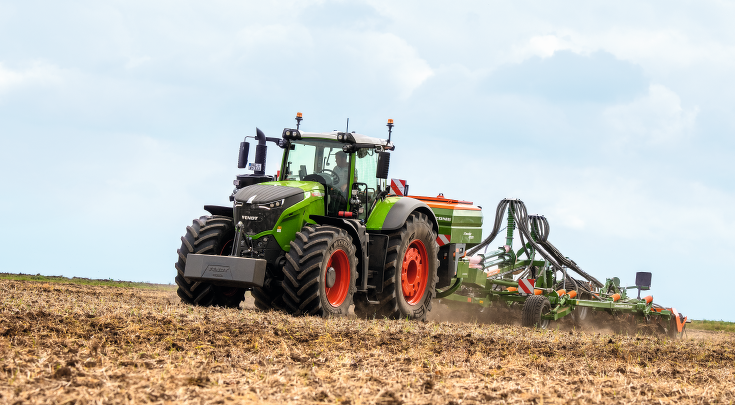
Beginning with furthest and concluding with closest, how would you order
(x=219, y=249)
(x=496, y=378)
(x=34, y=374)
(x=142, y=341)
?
1. (x=219, y=249)
2. (x=142, y=341)
3. (x=496, y=378)
4. (x=34, y=374)

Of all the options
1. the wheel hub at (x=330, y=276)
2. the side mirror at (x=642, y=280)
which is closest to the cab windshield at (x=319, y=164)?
the wheel hub at (x=330, y=276)

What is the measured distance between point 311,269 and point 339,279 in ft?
3.37

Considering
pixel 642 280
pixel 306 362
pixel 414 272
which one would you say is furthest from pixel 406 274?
pixel 642 280

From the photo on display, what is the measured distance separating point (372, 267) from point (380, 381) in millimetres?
5514

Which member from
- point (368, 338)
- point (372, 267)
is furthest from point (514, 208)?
point (368, 338)

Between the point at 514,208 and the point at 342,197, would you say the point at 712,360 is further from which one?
the point at 514,208

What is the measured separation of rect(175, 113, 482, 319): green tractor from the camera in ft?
31.9

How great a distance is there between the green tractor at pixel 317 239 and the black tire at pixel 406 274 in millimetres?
16

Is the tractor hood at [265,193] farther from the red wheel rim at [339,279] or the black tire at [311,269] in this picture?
the red wheel rim at [339,279]

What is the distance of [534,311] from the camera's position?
12844 millimetres

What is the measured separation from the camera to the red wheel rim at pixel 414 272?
38.9 feet

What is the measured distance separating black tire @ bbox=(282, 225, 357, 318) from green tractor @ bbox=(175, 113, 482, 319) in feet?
0.04

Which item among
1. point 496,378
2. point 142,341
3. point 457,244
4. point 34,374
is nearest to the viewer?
point 34,374

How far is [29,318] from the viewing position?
8.20 meters
